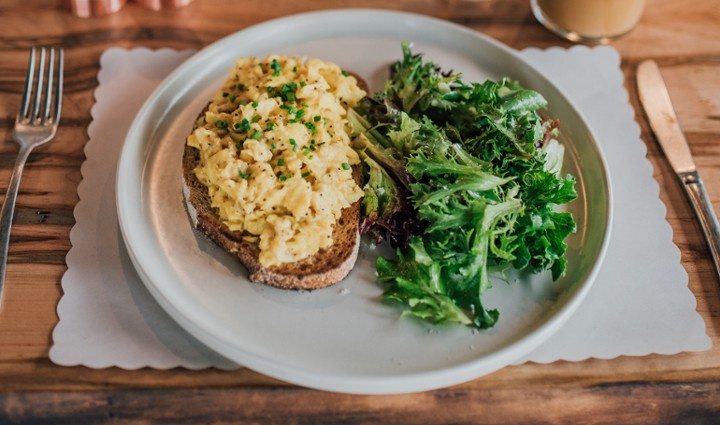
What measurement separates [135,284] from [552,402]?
1.59 m

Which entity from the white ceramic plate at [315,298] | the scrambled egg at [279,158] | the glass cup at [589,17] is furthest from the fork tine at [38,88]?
the glass cup at [589,17]

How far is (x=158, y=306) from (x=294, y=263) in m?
0.53

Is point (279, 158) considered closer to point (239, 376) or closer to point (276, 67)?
point (276, 67)

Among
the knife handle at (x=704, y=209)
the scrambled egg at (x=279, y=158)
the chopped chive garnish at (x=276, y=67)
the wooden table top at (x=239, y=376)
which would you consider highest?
the chopped chive garnish at (x=276, y=67)

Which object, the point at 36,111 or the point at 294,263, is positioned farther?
the point at 36,111

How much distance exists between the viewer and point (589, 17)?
3.55 meters

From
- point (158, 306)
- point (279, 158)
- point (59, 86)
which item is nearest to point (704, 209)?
point (279, 158)

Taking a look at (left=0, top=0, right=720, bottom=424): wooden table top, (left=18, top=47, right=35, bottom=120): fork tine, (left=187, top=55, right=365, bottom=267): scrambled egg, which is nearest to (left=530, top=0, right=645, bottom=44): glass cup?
(left=0, top=0, right=720, bottom=424): wooden table top

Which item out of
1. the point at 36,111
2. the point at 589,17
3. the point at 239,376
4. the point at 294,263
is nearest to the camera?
the point at 239,376

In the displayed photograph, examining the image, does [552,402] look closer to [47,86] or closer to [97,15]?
[47,86]

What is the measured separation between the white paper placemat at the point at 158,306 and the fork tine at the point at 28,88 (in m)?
0.31

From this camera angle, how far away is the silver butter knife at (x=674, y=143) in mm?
2811

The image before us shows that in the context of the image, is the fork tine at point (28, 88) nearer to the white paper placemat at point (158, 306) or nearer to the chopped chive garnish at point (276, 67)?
the white paper placemat at point (158, 306)

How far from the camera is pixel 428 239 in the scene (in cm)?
250
